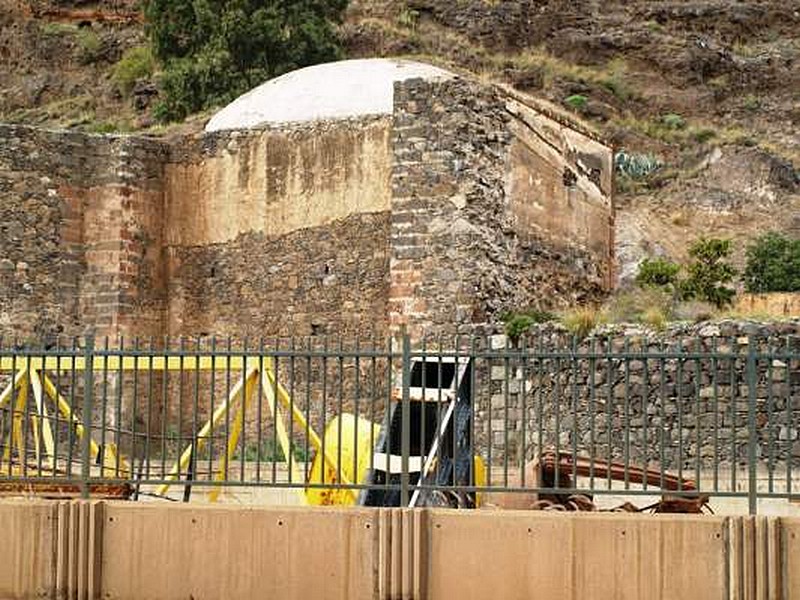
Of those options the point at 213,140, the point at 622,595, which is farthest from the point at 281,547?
the point at 213,140

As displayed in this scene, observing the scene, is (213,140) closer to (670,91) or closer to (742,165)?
(742,165)

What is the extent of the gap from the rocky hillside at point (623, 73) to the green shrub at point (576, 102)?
0.27 feet

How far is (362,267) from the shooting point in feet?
68.8

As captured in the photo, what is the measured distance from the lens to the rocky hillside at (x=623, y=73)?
35.8 meters

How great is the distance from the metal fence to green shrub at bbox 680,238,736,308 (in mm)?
5190

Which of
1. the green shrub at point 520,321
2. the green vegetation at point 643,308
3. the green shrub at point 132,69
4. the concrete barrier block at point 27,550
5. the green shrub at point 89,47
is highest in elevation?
the green shrub at point 89,47

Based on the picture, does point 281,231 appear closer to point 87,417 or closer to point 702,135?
point 87,417

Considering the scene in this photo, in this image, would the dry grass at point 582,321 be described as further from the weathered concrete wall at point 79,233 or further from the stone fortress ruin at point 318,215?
the weathered concrete wall at point 79,233

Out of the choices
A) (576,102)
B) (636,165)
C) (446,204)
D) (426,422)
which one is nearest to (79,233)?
(446,204)

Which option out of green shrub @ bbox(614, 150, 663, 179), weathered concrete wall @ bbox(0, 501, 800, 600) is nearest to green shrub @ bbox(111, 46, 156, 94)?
green shrub @ bbox(614, 150, 663, 179)

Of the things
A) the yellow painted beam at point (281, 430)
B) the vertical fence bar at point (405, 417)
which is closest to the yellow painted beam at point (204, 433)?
the yellow painted beam at point (281, 430)

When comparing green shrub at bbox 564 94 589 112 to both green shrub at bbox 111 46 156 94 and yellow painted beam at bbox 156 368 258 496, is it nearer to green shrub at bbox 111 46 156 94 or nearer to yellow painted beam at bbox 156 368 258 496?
green shrub at bbox 111 46 156 94

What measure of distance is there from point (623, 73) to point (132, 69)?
12.2 meters

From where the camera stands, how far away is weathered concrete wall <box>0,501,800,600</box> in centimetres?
1014
